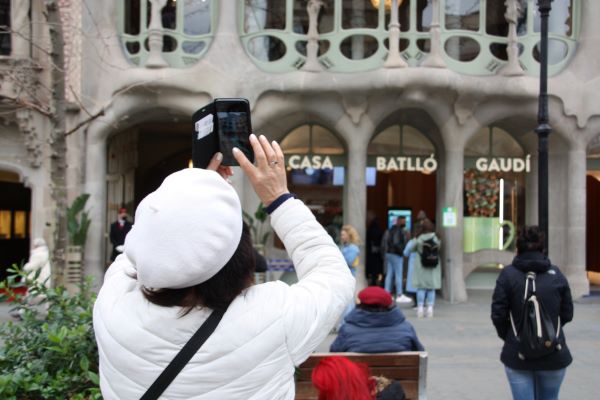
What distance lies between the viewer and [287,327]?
181cm

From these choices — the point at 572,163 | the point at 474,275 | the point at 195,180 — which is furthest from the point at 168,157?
the point at 195,180

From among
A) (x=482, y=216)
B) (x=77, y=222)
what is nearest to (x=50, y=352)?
(x=77, y=222)

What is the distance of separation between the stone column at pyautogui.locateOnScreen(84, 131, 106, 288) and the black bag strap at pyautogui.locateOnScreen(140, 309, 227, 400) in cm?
1420

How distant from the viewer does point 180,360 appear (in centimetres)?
174

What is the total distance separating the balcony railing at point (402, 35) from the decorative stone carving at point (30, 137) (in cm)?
510

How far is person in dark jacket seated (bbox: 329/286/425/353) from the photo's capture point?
5066 mm

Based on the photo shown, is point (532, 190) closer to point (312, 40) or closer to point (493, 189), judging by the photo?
point (493, 189)

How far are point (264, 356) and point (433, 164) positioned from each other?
15.0 metres

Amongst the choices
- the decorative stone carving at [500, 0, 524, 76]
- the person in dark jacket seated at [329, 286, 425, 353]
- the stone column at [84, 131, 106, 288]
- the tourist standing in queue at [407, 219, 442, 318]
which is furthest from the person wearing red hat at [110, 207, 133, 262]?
the person in dark jacket seated at [329, 286, 425, 353]

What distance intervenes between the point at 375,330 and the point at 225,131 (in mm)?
3310

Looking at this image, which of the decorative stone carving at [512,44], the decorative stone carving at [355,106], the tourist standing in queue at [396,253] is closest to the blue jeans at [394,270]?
the tourist standing in queue at [396,253]

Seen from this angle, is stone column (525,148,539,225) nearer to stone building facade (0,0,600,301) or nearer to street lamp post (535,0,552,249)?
stone building facade (0,0,600,301)

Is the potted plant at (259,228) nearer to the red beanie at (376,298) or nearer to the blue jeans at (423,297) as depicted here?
the blue jeans at (423,297)

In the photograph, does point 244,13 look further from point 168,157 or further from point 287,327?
point 287,327
